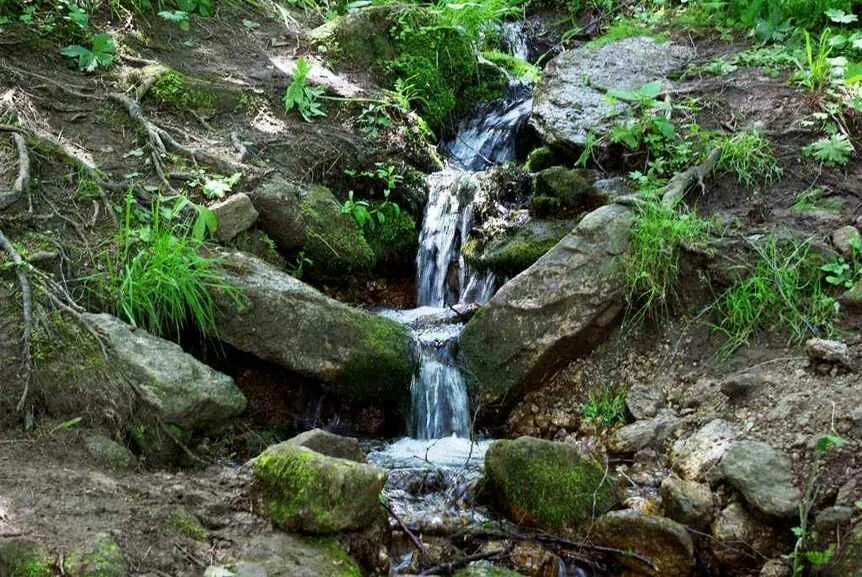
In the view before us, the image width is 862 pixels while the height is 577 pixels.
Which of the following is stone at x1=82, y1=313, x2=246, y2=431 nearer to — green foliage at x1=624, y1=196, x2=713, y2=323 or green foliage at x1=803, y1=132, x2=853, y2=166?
green foliage at x1=624, y1=196, x2=713, y2=323

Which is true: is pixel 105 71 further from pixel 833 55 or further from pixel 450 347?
pixel 833 55

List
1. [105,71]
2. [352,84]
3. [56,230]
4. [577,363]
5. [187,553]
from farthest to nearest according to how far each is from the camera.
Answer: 1. [352,84]
2. [105,71]
3. [577,363]
4. [56,230]
5. [187,553]

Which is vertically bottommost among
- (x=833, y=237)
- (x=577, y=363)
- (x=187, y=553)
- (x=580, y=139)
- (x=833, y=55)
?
(x=187, y=553)

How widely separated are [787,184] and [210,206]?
3.96m

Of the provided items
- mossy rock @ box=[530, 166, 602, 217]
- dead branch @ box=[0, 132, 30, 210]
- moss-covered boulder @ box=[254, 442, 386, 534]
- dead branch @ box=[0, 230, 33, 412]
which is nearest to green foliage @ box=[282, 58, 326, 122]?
mossy rock @ box=[530, 166, 602, 217]

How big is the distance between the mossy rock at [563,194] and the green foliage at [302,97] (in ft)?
6.90

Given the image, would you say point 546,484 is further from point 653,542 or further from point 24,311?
point 24,311

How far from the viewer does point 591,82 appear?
7.45m

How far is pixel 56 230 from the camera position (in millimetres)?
4891

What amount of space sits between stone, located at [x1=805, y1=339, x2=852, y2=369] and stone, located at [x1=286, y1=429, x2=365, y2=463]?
2.51 m

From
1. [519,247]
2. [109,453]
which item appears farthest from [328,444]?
[519,247]

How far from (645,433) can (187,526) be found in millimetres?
2562

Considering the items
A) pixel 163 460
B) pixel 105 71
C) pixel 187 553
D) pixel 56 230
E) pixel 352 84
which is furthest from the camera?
pixel 352 84

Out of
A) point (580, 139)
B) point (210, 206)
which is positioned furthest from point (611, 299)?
point (210, 206)
